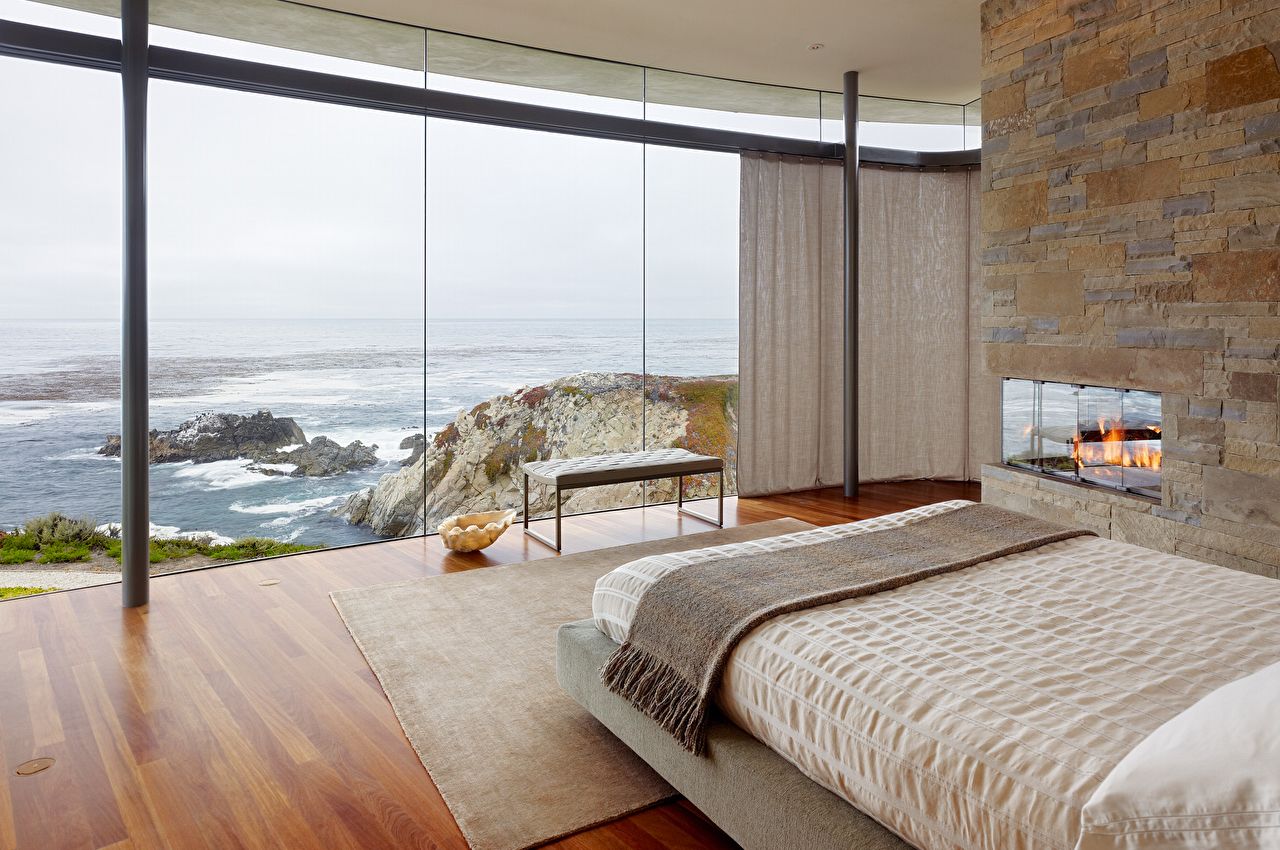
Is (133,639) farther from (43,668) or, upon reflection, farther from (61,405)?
(61,405)

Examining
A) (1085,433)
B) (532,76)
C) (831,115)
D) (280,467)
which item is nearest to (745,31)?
A: (532,76)

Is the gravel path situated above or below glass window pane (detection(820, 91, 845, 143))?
below

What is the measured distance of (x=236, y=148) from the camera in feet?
19.8

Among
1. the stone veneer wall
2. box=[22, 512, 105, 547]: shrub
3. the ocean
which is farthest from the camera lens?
the ocean

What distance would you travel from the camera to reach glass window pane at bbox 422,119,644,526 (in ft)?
28.7

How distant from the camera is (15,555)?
4547mm

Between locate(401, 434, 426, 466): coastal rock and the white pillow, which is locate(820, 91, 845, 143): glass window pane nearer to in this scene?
locate(401, 434, 426, 466): coastal rock

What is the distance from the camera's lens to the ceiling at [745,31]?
172 inches

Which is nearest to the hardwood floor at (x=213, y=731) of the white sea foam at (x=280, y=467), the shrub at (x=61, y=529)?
the shrub at (x=61, y=529)

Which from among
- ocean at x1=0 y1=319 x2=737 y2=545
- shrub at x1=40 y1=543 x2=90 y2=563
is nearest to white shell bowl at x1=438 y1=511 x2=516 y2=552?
ocean at x1=0 y1=319 x2=737 y2=545

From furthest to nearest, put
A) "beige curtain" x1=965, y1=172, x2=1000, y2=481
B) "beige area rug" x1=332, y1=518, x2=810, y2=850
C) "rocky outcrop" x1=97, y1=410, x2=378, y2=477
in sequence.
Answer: "beige curtain" x1=965, y1=172, x2=1000, y2=481 < "rocky outcrop" x1=97, y1=410, x2=378, y2=477 < "beige area rug" x1=332, y1=518, x2=810, y2=850

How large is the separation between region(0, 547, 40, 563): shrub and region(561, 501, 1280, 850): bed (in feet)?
13.4

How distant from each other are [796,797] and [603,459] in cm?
337

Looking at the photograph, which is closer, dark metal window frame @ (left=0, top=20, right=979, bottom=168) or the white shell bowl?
dark metal window frame @ (left=0, top=20, right=979, bottom=168)
